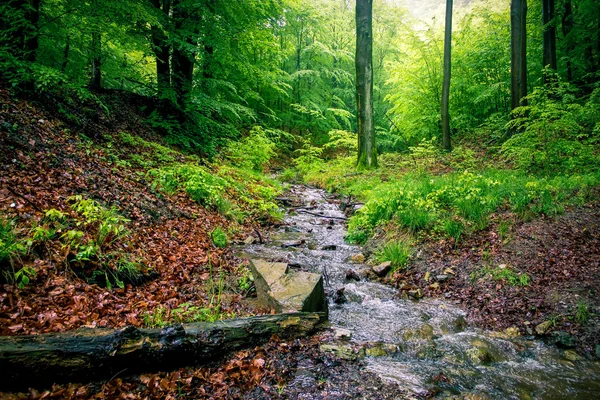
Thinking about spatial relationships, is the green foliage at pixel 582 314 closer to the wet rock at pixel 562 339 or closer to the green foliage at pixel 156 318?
the wet rock at pixel 562 339

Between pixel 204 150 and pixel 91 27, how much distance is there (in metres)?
4.67

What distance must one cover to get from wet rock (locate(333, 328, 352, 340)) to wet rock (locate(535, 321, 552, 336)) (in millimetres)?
2179

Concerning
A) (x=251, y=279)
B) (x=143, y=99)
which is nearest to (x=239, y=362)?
(x=251, y=279)

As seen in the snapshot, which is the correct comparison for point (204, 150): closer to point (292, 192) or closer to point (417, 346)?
point (292, 192)

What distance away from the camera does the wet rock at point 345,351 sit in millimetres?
3156

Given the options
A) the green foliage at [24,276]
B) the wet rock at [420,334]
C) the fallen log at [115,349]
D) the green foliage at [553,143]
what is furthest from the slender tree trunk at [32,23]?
the green foliage at [553,143]

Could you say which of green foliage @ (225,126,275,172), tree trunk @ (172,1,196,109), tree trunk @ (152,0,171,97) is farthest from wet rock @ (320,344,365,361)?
green foliage @ (225,126,275,172)

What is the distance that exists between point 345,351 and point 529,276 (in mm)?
3007

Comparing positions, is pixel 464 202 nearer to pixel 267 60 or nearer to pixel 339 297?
pixel 339 297

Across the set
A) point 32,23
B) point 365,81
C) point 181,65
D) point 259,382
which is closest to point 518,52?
point 365,81

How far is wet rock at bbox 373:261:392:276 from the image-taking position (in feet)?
17.6

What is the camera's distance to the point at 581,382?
111 inches

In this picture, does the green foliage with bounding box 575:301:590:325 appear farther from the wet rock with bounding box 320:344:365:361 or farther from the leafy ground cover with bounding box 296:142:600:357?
the wet rock with bounding box 320:344:365:361

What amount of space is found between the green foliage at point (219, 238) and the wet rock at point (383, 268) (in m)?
2.89
